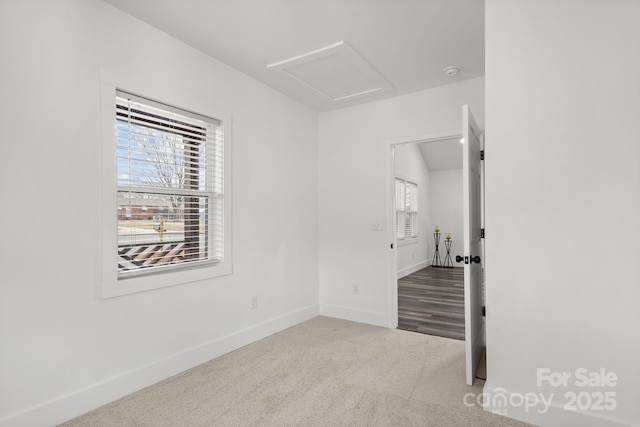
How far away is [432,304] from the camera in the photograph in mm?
4777

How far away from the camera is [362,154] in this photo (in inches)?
160

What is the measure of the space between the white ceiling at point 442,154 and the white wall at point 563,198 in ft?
18.2

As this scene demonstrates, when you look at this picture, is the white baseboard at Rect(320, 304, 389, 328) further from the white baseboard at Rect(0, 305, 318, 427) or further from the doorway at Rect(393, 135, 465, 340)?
the white baseboard at Rect(0, 305, 318, 427)

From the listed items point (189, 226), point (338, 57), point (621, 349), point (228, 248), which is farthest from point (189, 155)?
point (621, 349)

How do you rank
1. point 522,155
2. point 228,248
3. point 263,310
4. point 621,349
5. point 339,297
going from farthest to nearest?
point 339,297
point 263,310
point 228,248
point 522,155
point 621,349

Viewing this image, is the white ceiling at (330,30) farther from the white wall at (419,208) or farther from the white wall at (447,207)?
the white wall at (447,207)

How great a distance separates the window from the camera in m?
6.90

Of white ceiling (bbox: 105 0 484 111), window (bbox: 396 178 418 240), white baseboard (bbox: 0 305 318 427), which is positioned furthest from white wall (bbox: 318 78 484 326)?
window (bbox: 396 178 418 240)

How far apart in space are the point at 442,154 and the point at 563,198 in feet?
20.7

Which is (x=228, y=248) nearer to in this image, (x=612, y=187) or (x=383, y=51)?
(x=383, y=51)

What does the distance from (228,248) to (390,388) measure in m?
1.74

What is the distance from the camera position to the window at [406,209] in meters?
6.90

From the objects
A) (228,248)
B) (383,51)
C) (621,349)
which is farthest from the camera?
(228,248)

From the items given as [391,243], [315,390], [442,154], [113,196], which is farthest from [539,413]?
[442,154]
